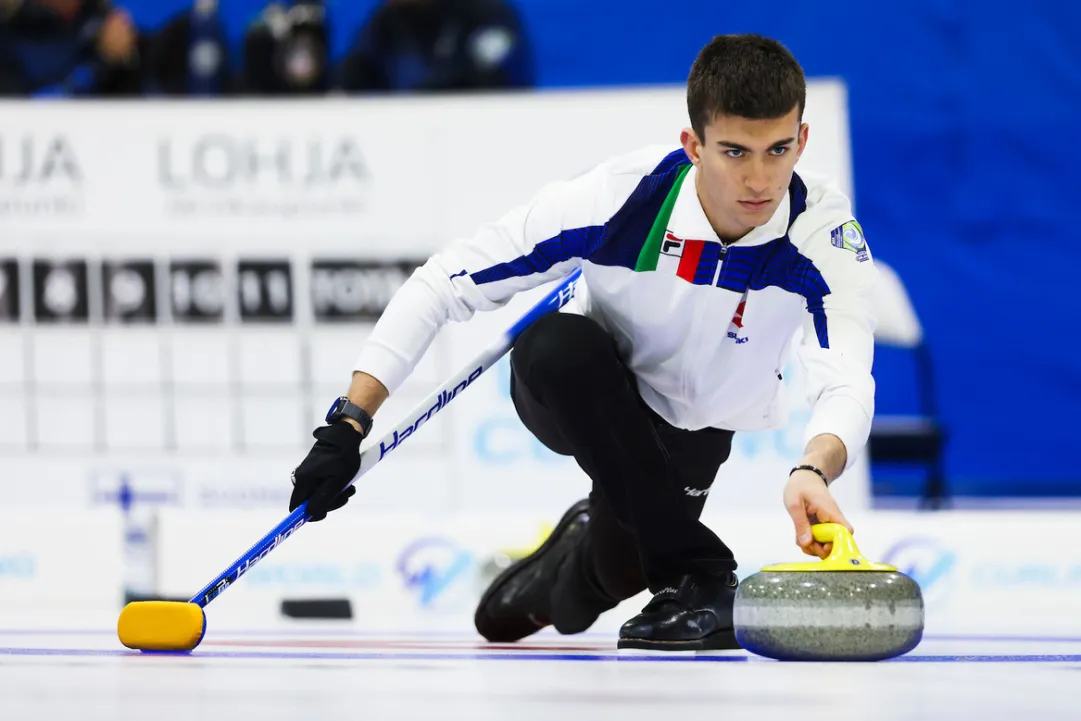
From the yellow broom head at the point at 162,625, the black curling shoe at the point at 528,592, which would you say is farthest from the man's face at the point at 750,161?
the yellow broom head at the point at 162,625

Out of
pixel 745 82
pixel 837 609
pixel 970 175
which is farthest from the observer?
pixel 970 175

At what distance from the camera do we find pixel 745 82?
2.59 m

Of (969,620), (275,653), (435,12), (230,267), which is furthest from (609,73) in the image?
(275,653)

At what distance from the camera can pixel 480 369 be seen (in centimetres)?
312

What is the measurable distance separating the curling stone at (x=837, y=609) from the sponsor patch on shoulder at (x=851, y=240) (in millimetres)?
628

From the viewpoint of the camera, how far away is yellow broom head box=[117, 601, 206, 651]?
272 cm

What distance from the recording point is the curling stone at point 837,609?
7.55ft

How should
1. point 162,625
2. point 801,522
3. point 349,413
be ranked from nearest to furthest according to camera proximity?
point 801,522 < point 162,625 < point 349,413

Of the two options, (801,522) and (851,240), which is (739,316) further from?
(801,522)

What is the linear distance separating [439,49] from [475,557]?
3.27 metres

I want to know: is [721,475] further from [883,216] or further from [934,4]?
[934,4]

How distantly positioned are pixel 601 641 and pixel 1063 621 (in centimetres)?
179

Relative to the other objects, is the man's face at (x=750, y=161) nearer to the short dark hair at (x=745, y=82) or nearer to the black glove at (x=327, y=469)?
the short dark hair at (x=745, y=82)

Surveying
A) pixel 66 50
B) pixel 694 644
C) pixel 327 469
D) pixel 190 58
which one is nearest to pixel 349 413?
pixel 327 469
